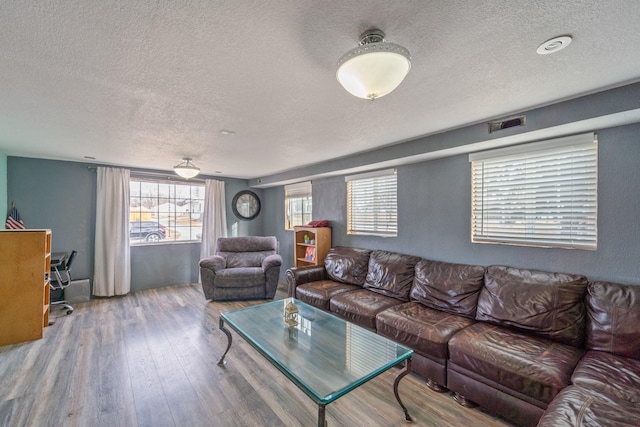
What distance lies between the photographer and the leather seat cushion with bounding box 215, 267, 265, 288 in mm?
4211

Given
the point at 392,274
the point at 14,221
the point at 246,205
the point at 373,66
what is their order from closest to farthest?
1. the point at 373,66
2. the point at 392,274
3. the point at 14,221
4. the point at 246,205

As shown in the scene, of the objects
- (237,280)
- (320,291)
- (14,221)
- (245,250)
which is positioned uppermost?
(14,221)

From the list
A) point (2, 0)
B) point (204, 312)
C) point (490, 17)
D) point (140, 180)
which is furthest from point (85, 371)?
point (490, 17)

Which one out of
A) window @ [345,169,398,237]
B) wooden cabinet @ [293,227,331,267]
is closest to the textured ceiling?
window @ [345,169,398,237]

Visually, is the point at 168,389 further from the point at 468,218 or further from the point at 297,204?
the point at 297,204

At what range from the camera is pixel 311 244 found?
183 inches

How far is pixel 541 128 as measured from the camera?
2137 mm

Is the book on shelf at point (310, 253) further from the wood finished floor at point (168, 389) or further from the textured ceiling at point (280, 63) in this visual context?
the textured ceiling at point (280, 63)

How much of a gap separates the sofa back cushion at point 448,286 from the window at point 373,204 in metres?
0.84

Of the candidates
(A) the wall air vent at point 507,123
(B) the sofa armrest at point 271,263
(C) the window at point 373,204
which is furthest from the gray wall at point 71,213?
(A) the wall air vent at point 507,123

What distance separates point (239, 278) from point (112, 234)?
236 centimetres

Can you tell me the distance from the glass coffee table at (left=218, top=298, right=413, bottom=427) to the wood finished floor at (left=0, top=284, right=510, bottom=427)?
0.83 ft

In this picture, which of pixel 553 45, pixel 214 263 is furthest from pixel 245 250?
pixel 553 45

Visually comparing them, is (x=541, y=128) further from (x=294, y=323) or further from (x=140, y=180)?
(x=140, y=180)
